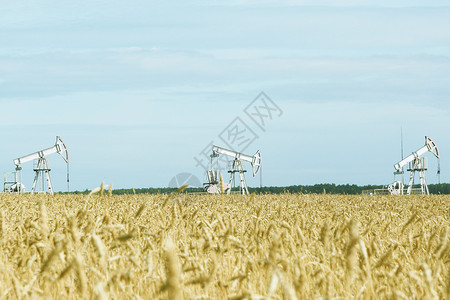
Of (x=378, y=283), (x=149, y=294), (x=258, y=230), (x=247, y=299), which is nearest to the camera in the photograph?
(x=247, y=299)

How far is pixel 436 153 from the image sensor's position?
40156 millimetres

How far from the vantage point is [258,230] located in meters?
4.29

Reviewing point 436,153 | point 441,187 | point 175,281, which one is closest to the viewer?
point 175,281

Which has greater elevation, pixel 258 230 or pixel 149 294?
pixel 258 230

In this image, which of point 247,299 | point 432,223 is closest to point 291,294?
point 247,299

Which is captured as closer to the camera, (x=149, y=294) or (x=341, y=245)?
(x=149, y=294)

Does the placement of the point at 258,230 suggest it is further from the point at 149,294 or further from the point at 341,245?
the point at 149,294

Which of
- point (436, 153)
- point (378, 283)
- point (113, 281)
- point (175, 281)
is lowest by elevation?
point (378, 283)

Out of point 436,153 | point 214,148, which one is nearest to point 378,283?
point 214,148

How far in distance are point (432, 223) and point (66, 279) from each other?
662 centimetres

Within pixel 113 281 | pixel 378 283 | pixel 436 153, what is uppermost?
pixel 436 153

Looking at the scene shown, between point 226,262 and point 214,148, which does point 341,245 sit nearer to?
point 226,262

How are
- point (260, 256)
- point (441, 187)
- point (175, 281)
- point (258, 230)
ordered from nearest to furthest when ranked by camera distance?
point (175, 281)
point (260, 256)
point (258, 230)
point (441, 187)

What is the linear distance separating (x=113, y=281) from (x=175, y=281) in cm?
138
